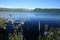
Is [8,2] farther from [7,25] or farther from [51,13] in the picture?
[51,13]

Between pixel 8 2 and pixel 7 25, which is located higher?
pixel 8 2

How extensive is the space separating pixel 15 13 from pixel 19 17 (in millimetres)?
117

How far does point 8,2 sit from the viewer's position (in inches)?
150

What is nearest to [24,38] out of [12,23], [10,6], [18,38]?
[18,38]

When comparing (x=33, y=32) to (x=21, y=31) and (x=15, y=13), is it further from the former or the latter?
(x=15, y=13)

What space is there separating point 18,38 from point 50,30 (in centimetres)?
68

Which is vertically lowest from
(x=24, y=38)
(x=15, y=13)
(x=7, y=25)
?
(x=24, y=38)

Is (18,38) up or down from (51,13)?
down

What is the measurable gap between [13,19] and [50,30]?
2.60 ft

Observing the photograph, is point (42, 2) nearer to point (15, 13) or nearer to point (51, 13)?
point (51, 13)

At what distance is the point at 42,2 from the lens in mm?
3719

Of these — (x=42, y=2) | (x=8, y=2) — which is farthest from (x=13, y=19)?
(x=42, y=2)

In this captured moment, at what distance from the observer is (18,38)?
12.6 ft

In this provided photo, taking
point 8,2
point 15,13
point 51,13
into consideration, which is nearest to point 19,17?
point 15,13
